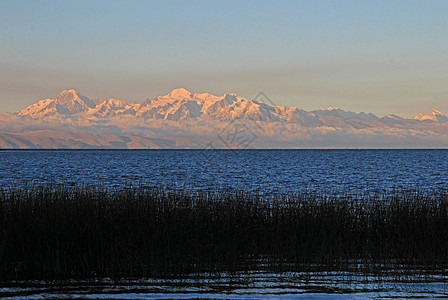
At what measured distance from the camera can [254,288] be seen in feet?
34.3

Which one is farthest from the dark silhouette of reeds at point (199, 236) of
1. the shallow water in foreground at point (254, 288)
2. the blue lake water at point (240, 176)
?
the blue lake water at point (240, 176)

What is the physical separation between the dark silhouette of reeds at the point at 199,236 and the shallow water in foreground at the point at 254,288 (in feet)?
2.39

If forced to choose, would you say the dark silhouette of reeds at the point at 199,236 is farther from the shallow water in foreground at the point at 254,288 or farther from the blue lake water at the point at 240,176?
the blue lake water at the point at 240,176

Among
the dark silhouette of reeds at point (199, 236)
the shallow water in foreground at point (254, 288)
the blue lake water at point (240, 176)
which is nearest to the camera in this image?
the shallow water in foreground at point (254, 288)

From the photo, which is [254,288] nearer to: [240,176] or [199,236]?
[199,236]

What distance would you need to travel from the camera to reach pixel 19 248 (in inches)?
491

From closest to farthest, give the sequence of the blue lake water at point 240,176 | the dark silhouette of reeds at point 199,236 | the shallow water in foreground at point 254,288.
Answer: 1. the shallow water in foreground at point 254,288
2. the dark silhouette of reeds at point 199,236
3. the blue lake water at point 240,176

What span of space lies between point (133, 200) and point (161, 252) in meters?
2.75

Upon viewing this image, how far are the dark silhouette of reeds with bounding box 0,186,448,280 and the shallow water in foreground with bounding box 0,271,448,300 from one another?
727 mm

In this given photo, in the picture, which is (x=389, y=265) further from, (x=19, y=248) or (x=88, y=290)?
(x=19, y=248)

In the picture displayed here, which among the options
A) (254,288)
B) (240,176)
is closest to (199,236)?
(254,288)

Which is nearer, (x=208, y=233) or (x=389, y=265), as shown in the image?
(x=389, y=265)

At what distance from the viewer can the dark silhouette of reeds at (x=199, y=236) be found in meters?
12.0

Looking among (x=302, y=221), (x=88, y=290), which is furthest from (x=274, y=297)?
(x=302, y=221)
